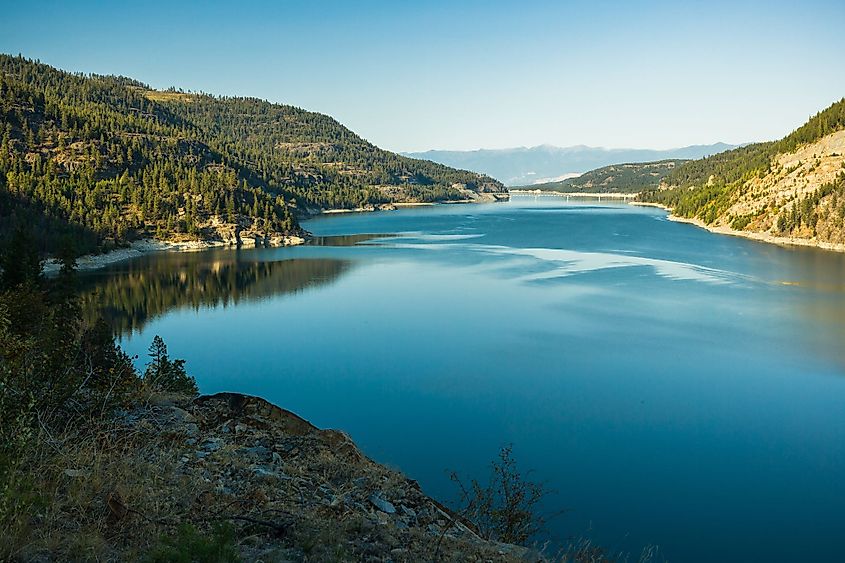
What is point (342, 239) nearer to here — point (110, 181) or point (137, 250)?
point (137, 250)

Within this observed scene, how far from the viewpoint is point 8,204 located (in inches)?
2324

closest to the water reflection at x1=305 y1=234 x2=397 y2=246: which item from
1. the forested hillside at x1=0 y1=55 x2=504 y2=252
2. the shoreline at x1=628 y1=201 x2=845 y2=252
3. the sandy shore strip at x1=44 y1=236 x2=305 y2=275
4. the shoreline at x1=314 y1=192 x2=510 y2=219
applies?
the sandy shore strip at x1=44 y1=236 x2=305 y2=275

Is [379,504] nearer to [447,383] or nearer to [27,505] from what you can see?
[27,505]

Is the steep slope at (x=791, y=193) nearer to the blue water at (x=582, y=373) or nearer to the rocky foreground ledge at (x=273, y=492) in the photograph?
the blue water at (x=582, y=373)

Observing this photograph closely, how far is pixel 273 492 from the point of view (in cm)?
605

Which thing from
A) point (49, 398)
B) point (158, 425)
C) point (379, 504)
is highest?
point (49, 398)

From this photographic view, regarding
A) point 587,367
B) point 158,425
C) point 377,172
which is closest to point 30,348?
point 158,425

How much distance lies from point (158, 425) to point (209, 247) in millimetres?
67281

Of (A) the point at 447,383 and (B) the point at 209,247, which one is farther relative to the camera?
(B) the point at 209,247

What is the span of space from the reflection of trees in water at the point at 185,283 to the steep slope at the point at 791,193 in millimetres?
51110

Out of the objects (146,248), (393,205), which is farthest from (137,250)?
(393,205)

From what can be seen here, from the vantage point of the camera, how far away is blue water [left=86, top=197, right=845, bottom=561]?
13.6m

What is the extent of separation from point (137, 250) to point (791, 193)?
3028 inches

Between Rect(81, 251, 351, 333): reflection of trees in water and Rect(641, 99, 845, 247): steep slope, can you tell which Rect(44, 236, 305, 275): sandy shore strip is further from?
Rect(641, 99, 845, 247): steep slope
